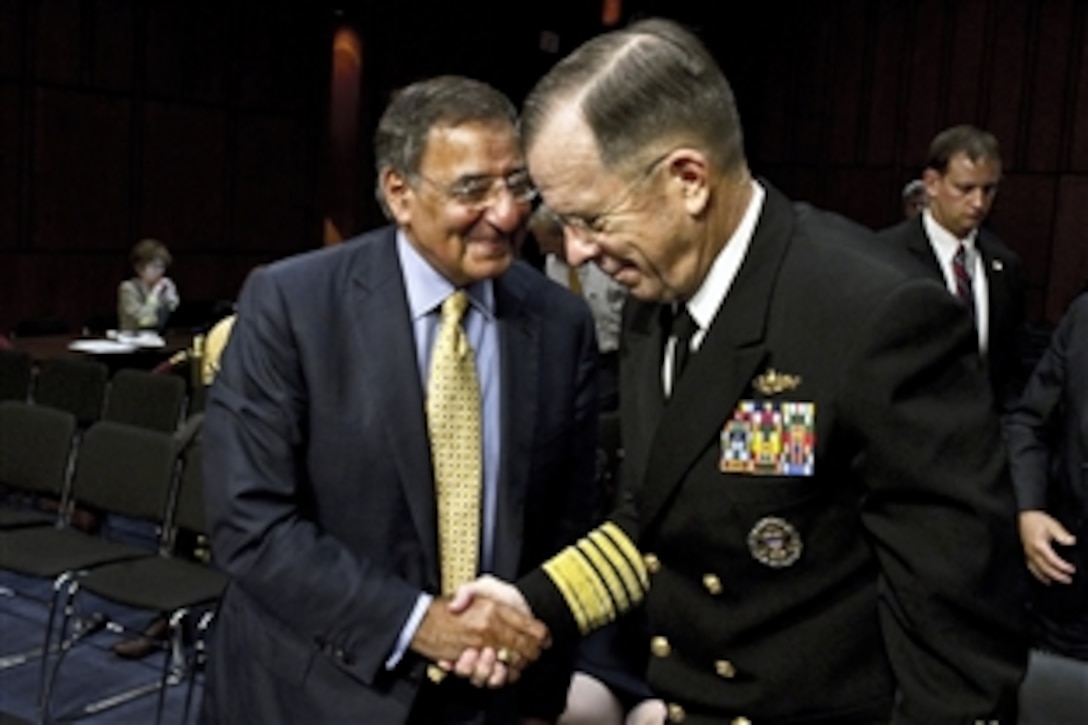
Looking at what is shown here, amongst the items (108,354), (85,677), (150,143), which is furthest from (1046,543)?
(150,143)

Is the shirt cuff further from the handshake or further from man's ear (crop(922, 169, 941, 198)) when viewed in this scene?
man's ear (crop(922, 169, 941, 198))

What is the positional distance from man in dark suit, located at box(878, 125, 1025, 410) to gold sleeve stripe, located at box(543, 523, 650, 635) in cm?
251

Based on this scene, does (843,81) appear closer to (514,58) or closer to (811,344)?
(514,58)

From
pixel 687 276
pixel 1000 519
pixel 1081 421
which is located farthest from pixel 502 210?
pixel 1081 421

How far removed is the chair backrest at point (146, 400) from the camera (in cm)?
525

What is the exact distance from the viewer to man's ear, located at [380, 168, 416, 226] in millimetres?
2008

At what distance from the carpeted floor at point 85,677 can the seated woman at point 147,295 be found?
323 cm

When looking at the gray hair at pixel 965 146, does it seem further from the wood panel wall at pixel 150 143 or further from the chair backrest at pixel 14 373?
the wood panel wall at pixel 150 143

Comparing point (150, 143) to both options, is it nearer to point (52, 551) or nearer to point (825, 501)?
point (52, 551)

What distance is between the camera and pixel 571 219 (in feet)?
4.61

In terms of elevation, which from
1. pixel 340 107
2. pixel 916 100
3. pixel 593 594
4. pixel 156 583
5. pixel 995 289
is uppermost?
pixel 916 100

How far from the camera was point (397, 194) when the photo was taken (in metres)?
2.04

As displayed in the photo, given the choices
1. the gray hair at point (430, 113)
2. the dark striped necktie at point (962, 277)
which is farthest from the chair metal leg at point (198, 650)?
the dark striped necktie at point (962, 277)

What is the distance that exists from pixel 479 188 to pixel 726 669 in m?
0.94
